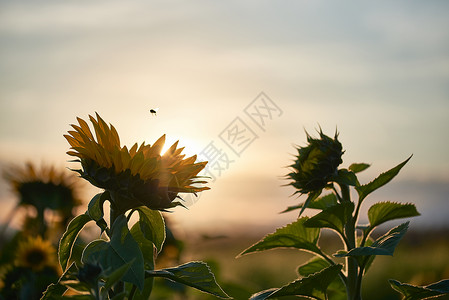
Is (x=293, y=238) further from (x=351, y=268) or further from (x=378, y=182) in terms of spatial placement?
(x=378, y=182)

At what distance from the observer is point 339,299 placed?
1759 mm

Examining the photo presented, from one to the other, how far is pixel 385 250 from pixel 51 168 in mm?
2505

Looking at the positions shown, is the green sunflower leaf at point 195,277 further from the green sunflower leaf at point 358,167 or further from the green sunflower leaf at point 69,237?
the green sunflower leaf at point 358,167

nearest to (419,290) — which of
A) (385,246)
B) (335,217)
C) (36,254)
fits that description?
(385,246)

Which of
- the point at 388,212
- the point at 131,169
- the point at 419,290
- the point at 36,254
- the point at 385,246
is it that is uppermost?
the point at 36,254

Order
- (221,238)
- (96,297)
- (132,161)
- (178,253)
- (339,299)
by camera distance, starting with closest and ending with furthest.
Result: (96,297) → (132,161) → (339,299) → (221,238) → (178,253)

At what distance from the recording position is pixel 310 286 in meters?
1.32

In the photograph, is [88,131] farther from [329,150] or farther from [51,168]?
[51,168]

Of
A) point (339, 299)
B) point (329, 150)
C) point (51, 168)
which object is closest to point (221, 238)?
point (339, 299)

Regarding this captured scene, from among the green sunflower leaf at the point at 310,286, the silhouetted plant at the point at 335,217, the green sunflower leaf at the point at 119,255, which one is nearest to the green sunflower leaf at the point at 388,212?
the silhouetted plant at the point at 335,217

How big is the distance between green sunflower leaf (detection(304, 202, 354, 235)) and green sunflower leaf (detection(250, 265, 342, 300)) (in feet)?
0.41

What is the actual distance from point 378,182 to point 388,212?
105 mm

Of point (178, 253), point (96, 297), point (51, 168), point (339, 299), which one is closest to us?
point (96, 297)

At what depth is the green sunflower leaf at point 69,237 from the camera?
128 cm
